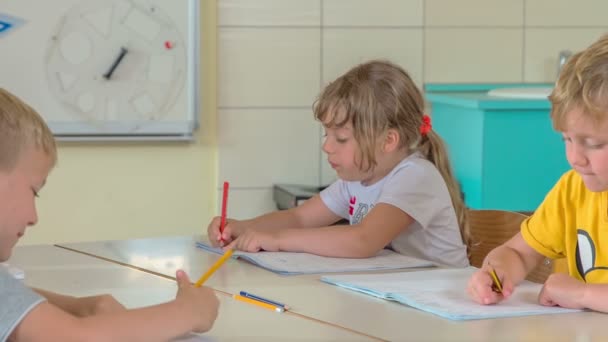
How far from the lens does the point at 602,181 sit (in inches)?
58.6

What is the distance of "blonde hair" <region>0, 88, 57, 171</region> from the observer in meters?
1.17

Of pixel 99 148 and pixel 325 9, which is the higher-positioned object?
pixel 325 9

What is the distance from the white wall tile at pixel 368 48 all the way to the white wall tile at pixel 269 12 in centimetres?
8

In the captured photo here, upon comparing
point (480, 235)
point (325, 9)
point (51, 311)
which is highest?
point (325, 9)

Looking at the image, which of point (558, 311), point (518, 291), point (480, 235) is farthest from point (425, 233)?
point (558, 311)

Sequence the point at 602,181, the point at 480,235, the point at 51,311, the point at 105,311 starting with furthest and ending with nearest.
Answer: the point at 480,235 < the point at 602,181 < the point at 105,311 < the point at 51,311

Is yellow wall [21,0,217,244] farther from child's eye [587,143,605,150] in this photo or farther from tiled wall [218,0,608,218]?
child's eye [587,143,605,150]

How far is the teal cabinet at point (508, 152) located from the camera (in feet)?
9.88

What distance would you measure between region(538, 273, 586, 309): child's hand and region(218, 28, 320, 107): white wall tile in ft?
6.34

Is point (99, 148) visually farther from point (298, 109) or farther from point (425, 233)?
point (425, 233)

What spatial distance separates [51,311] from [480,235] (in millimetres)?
1312

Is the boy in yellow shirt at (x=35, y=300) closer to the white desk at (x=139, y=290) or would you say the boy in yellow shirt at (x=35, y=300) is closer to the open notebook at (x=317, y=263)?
the white desk at (x=139, y=290)

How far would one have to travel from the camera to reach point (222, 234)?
2018mm

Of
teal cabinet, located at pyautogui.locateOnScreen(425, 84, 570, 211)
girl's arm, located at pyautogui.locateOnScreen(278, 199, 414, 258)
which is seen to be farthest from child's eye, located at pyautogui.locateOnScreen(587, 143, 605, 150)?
teal cabinet, located at pyautogui.locateOnScreen(425, 84, 570, 211)
